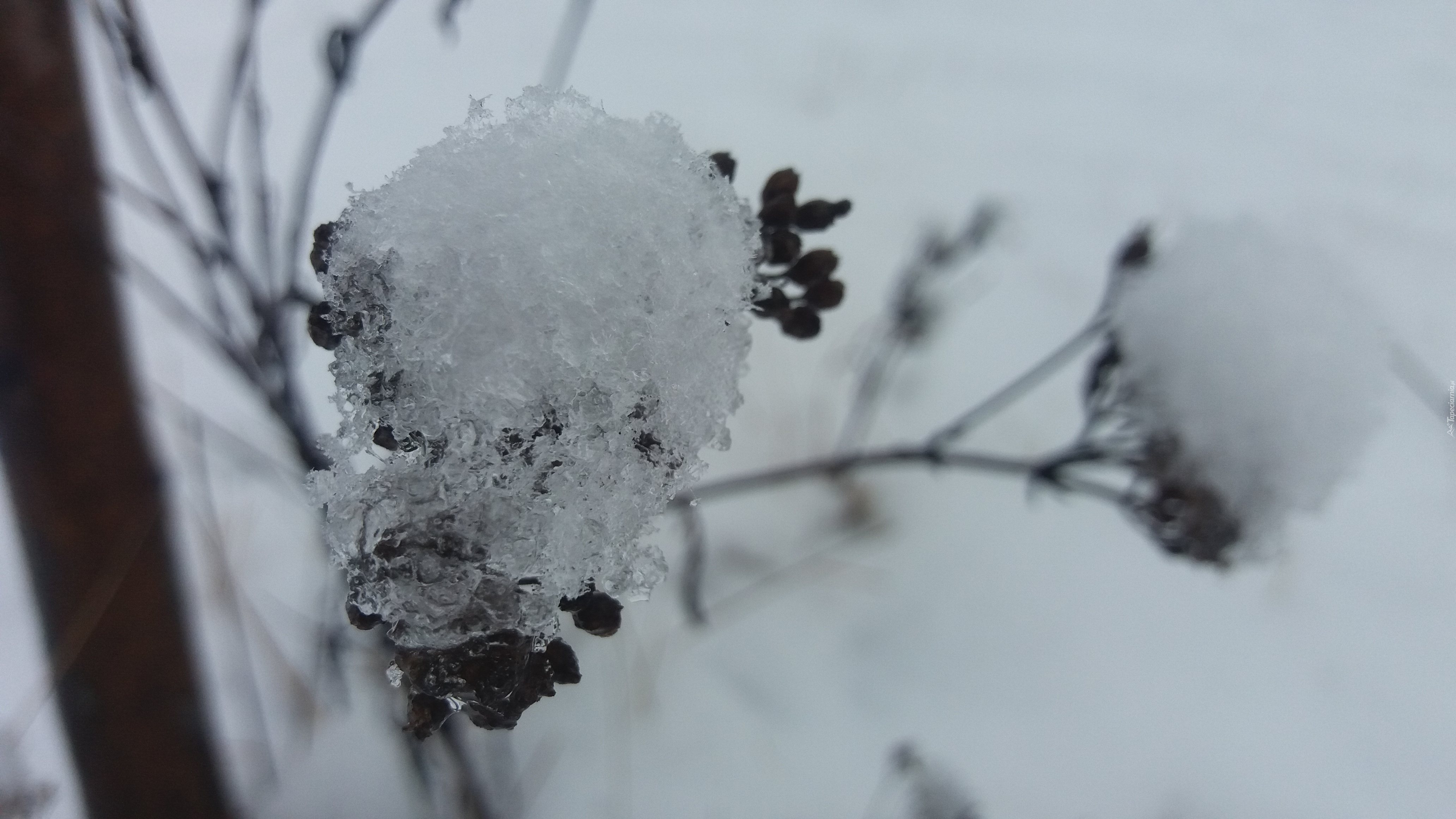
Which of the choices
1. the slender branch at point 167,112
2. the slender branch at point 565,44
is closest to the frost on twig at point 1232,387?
the slender branch at point 565,44

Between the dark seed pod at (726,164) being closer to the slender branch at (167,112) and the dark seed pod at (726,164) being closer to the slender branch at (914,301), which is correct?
the slender branch at (167,112)

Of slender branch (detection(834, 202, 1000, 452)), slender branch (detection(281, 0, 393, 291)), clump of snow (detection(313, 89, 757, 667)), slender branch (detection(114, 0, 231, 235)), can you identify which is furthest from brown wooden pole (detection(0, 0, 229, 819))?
slender branch (detection(834, 202, 1000, 452))

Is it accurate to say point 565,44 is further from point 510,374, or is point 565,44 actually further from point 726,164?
point 510,374

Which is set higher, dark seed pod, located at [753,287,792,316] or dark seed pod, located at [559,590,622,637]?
dark seed pod, located at [753,287,792,316]

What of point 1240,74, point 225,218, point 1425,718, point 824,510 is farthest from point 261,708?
point 1240,74

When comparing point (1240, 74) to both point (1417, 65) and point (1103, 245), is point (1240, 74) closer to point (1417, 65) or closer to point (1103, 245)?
point (1417, 65)

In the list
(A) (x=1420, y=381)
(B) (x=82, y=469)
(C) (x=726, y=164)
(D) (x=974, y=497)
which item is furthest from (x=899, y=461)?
(A) (x=1420, y=381)

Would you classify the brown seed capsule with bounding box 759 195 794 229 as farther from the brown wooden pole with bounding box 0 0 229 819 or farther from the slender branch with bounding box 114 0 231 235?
the brown wooden pole with bounding box 0 0 229 819
